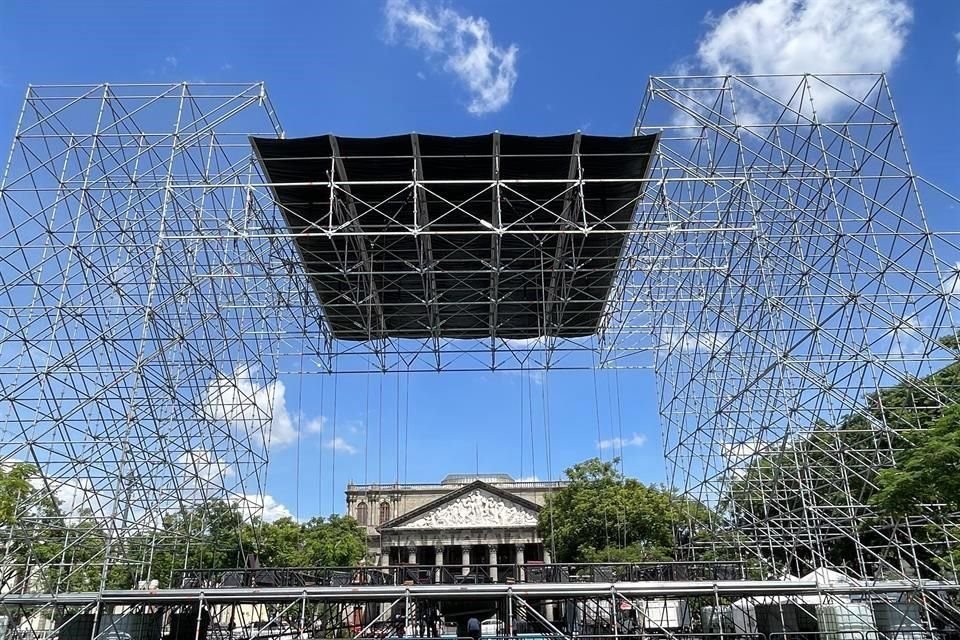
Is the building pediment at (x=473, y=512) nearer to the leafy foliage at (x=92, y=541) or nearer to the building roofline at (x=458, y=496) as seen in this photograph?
the building roofline at (x=458, y=496)

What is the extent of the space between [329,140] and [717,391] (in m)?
15.2

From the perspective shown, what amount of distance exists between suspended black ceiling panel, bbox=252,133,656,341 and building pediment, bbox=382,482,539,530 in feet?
132

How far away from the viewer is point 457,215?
21.6 metres

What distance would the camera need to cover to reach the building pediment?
2547 inches

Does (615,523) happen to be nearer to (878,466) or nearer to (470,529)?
(470,529)

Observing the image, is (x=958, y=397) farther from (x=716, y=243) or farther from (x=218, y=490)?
(x=218, y=490)

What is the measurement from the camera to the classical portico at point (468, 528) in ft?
211

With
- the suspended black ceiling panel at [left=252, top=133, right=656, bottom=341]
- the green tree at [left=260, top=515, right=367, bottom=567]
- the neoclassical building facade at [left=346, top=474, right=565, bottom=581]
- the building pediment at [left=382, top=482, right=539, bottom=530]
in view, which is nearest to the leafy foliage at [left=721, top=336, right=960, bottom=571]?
the suspended black ceiling panel at [left=252, top=133, right=656, bottom=341]

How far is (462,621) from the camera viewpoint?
24.0 meters

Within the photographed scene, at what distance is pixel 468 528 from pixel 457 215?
48542 millimetres

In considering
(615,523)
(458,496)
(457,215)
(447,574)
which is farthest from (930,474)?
(458,496)

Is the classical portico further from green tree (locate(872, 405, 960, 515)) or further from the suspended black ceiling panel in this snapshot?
green tree (locate(872, 405, 960, 515))

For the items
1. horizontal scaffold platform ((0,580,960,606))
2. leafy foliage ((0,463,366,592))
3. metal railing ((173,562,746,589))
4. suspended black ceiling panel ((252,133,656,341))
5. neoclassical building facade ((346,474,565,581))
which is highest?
suspended black ceiling panel ((252,133,656,341))

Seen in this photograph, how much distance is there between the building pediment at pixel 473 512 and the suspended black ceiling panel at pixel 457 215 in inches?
1580
